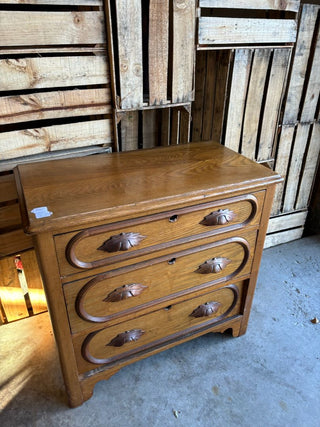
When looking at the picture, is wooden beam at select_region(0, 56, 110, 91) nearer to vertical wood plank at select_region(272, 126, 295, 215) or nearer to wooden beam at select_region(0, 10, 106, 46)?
wooden beam at select_region(0, 10, 106, 46)

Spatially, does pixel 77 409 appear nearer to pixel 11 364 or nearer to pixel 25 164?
pixel 11 364

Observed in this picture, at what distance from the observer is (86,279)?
1.34 metres

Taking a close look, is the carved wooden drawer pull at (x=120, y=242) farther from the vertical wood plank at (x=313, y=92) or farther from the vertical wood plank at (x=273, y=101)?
the vertical wood plank at (x=313, y=92)

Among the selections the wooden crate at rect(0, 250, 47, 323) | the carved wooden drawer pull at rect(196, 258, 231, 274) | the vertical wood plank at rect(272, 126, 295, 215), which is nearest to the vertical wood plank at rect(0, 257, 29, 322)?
the wooden crate at rect(0, 250, 47, 323)

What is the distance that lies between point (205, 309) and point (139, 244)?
2.16 feet

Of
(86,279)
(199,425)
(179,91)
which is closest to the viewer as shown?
(86,279)

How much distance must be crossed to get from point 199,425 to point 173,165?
126 cm

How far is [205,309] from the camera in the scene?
1779mm

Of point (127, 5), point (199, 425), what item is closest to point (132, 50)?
point (127, 5)

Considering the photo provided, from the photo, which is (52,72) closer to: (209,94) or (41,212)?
(41,212)

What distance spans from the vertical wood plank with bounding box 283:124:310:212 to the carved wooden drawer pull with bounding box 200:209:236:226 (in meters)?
1.32

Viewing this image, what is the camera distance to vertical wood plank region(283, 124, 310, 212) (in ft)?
8.11

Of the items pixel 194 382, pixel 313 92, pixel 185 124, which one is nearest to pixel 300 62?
pixel 313 92

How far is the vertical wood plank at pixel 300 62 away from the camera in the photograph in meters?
2.06
